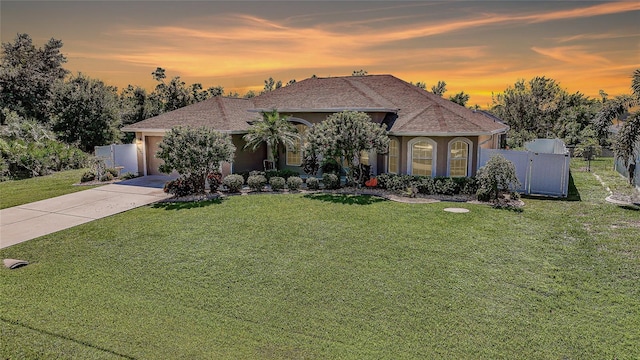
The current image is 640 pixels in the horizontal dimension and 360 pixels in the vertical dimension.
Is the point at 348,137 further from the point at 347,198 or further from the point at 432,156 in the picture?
the point at 432,156

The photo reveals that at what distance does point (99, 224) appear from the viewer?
46.8ft

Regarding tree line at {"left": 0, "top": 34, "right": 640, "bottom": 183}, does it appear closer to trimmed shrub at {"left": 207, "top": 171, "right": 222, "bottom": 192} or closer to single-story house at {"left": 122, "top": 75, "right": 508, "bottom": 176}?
single-story house at {"left": 122, "top": 75, "right": 508, "bottom": 176}

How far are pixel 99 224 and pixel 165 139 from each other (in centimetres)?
492

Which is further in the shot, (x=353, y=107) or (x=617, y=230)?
(x=353, y=107)

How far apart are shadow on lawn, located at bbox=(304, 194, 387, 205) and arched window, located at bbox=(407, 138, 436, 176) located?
3.34 m

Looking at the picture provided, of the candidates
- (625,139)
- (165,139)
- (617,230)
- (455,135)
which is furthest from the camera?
(455,135)

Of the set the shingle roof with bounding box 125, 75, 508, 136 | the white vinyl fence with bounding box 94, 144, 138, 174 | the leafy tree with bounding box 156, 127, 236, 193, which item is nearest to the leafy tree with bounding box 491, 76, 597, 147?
the shingle roof with bounding box 125, 75, 508, 136

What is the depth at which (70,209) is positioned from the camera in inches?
650

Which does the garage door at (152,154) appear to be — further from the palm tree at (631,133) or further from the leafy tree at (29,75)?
the palm tree at (631,133)

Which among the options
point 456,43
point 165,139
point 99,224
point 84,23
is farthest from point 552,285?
point 84,23

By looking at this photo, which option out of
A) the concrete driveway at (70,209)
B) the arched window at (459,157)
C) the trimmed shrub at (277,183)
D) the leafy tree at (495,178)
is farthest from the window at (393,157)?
the concrete driveway at (70,209)

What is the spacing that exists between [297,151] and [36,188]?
46.8 feet

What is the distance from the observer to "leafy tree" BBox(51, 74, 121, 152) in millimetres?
33031

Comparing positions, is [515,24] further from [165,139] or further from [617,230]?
[165,139]
